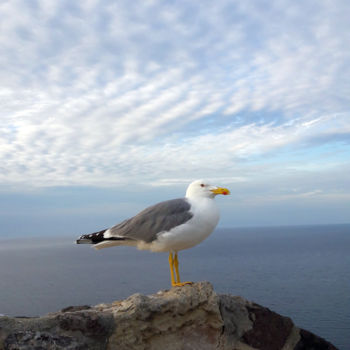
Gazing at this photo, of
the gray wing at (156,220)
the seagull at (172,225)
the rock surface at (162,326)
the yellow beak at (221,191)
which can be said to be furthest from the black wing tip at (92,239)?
the yellow beak at (221,191)

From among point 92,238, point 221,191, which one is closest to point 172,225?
point 221,191

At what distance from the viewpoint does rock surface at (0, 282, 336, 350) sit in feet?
23.2

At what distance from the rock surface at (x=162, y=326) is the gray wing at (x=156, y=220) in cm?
139

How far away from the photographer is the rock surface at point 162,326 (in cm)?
708

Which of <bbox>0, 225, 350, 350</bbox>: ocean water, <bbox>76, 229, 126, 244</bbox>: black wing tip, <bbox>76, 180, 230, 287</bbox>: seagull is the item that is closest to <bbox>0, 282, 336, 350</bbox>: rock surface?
<bbox>76, 180, 230, 287</bbox>: seagull

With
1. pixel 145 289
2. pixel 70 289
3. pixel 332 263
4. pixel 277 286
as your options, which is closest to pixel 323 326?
pixel 277 286

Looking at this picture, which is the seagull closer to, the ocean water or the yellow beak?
the yellow beak

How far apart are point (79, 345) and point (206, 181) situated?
14.6 ft

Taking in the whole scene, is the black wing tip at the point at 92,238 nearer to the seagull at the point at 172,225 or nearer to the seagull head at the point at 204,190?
the seagull at the point at 172,225

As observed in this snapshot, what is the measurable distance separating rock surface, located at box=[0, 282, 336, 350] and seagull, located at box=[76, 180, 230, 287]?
0.86 meters

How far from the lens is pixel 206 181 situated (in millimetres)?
9242

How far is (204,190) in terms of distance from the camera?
915 centimetres

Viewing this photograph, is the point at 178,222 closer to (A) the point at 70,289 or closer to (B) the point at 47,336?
(B) the point at 47,336

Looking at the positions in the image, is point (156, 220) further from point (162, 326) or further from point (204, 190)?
point (162, 326)
